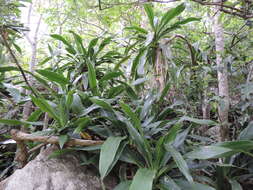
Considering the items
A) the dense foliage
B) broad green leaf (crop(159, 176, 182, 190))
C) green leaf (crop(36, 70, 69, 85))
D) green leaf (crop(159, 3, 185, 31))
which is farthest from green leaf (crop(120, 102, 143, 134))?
green leaf (crop(159, 3, 185, 31))

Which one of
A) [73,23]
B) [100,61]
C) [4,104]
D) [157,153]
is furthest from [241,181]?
[73,23]

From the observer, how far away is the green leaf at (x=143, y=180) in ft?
2.13

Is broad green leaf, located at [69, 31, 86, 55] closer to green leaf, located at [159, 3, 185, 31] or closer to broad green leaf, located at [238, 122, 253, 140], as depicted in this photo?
green leaf, located at [159, 3, 185, 31]

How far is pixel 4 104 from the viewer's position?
4.68ft

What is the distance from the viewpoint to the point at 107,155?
74cm

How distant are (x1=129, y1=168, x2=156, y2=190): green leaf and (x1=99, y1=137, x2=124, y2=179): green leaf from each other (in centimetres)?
11

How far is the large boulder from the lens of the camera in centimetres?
82

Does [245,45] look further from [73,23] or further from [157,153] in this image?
[73,23]

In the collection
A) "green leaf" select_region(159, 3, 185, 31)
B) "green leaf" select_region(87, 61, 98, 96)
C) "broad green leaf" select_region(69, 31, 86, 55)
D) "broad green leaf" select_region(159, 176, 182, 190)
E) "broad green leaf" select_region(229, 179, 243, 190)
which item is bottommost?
Answer: "broad green leaf" select_region(229, 179, 243, 190)

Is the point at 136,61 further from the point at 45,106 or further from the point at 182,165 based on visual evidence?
the point at 182,165

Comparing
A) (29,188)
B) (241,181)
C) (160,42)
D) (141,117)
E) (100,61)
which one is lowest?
(241,181)

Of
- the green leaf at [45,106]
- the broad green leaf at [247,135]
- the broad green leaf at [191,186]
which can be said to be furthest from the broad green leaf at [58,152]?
the broad green leaf at [247,135]

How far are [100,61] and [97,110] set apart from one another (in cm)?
70

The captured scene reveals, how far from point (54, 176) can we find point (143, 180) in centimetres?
42
